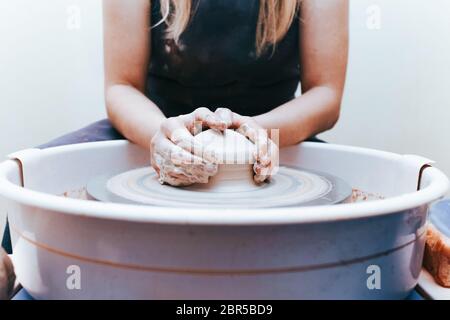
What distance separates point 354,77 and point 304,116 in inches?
37.5

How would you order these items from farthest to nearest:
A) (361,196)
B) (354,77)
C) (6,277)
→ (354,77), (361,196), (6,277)

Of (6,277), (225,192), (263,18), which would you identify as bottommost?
(6,277)

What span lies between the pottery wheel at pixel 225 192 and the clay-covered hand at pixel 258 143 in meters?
0.03

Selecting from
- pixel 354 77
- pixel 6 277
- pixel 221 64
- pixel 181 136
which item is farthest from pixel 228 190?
pixel 354 77

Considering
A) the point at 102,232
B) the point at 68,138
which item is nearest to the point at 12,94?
the point at 68,138

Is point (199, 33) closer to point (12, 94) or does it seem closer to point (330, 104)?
point (330, 104)

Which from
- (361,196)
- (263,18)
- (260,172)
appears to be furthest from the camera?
(263,18)

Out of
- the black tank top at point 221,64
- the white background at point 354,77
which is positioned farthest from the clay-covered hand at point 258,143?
the white background at point 354,77

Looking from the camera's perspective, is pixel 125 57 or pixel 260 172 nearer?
pixel 260 172

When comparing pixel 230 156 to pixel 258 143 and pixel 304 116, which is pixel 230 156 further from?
pixel 304 116

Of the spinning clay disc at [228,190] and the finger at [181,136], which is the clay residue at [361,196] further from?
the finger at [181,136]

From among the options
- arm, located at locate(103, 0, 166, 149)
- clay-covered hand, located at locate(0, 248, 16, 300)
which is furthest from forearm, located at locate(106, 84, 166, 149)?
clay-covered hand, located at locate(0, 248, 16, 300)

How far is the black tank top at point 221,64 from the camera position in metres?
1.23

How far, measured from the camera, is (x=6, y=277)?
0.67 metres
